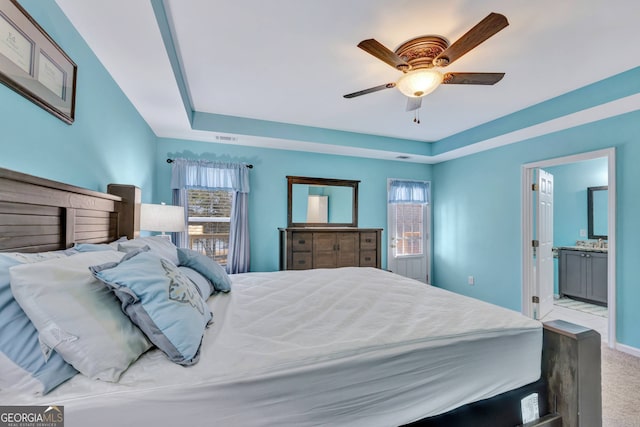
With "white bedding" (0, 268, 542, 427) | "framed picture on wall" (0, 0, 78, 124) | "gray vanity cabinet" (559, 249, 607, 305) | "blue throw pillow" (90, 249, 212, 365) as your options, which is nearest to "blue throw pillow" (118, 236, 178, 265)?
"white bedding" (0, 268, 542, 427)

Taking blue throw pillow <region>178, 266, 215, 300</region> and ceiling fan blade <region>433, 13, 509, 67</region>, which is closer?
ceiling fan blade <region>433, 13, 509, 67</region>

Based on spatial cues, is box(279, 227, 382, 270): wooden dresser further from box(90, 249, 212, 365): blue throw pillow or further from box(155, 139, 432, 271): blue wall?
box(90, 249, 212, 365): blue throw pillow

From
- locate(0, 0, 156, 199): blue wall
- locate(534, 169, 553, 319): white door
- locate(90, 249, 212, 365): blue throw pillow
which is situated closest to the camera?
locate(90, 249, 212, 365): blue throw pillow

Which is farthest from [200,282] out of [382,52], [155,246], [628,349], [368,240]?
[628,349]

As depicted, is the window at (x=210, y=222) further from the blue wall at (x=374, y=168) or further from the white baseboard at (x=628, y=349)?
the white baseboard at (x=628, y=349)

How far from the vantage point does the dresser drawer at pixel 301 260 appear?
12.1ft

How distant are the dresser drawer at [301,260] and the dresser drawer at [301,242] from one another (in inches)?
2.1


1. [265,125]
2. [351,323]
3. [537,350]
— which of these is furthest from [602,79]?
[265,125]

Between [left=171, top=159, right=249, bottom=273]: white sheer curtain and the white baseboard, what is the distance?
4048mm

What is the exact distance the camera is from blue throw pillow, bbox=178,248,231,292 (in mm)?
1824

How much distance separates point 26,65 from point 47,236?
740 millimetres

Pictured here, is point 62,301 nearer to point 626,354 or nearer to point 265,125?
point 265,125

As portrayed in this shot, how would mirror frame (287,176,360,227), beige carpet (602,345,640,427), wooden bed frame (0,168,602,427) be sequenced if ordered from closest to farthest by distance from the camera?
wooden bed frame (0,168,602,427) → beige carpet (602,345,640,427) → mirror frame (287,176,360,227)

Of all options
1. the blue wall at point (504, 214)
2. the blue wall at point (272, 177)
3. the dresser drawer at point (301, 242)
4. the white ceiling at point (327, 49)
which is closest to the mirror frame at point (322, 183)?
the blue wall at point (272, 177)
